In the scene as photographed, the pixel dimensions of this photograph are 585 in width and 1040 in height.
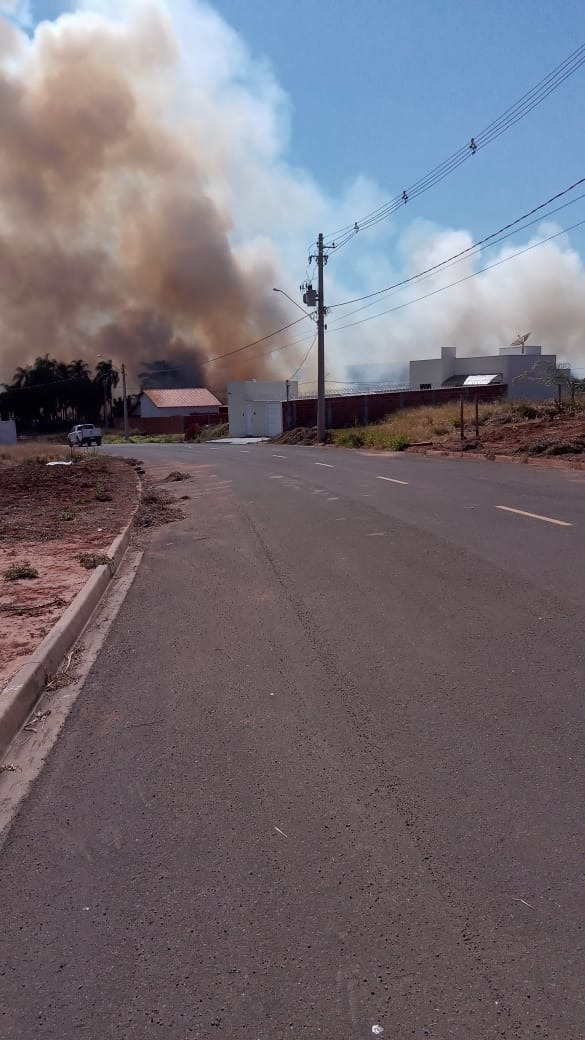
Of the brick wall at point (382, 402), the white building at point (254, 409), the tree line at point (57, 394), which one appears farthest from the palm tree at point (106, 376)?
the brick wall at point (382, 402)

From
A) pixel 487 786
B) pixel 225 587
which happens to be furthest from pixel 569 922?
pixel 225 587

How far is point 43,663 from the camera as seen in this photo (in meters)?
4.94

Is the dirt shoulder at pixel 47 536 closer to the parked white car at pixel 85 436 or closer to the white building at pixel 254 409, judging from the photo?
the white building at pixel 254 409

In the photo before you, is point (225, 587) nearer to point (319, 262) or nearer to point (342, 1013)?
point (342, 1013)

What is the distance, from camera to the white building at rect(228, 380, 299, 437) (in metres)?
52.2

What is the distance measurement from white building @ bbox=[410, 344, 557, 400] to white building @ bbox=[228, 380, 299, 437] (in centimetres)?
894

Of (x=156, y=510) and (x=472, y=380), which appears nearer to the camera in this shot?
(x=156, y=510)

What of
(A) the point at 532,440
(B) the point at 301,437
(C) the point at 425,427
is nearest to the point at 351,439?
(C) the point at 425,427

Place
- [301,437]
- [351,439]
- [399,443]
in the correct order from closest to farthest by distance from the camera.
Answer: [399,443]
[351,439]
[301,437]

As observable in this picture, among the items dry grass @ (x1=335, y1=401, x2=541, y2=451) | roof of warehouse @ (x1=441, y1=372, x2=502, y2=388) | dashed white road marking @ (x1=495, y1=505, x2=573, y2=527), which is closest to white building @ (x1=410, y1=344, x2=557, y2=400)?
roof of warehouse @ (x1=441, y1=372, x2=502, y2=388)

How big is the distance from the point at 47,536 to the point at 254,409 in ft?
143

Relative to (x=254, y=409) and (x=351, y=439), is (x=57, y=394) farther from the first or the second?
(x=351, y=439)

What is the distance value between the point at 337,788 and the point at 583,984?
4.24 ft

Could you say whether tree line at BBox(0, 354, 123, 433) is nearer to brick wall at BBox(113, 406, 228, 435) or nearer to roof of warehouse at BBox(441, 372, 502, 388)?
brick wall at BBox(113, 406, 228, 435)
